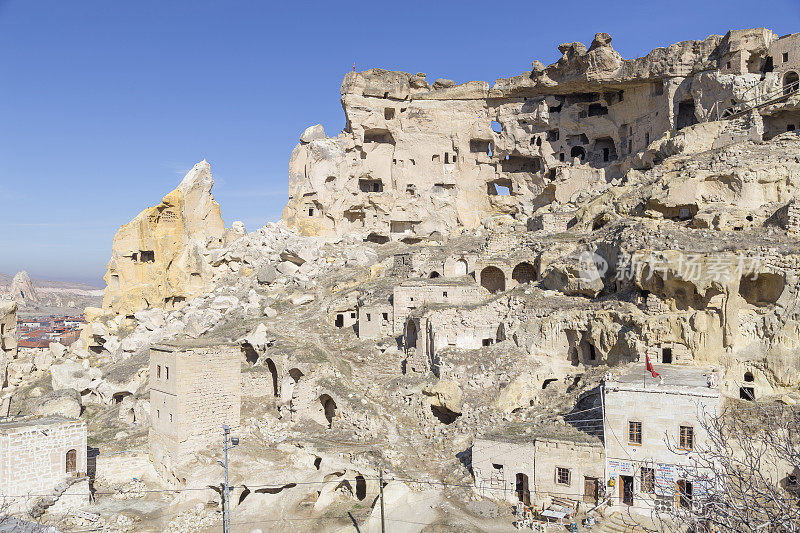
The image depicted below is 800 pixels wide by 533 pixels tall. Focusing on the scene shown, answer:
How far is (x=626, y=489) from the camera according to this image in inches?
659

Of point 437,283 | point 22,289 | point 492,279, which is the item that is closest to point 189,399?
point 437,283

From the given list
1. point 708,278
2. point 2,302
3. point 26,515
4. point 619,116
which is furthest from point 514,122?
point 26,515

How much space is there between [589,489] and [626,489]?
0.96m

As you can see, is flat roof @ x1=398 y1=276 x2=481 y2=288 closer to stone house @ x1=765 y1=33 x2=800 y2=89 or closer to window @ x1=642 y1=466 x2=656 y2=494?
window @ x1=642 y1=466 x2=656 y2=494

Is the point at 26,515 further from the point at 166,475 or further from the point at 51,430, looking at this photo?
the point at 166,475

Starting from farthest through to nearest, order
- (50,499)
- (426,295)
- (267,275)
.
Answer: (267,275) < (426,295) < (50,499)

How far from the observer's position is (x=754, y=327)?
1994cm

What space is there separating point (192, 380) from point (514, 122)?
106 ft

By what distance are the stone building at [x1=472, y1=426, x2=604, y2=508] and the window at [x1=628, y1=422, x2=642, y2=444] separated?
2.66ft

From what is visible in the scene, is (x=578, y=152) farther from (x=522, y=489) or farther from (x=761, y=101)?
(x=522, y=489)

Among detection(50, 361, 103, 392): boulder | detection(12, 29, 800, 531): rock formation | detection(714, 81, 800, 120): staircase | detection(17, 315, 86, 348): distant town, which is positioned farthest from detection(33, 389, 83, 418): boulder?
detection(17, 315, 86, 348): distant town

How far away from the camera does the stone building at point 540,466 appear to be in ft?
55.9

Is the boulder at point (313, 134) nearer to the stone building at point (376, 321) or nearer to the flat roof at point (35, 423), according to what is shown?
the stone building at point (376, 321)

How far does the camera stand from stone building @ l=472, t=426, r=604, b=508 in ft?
55.9
